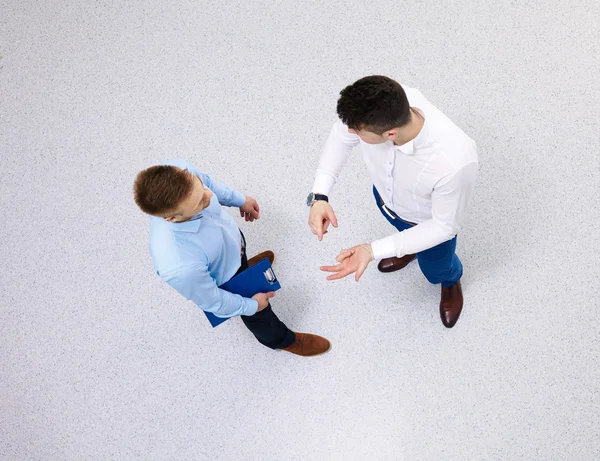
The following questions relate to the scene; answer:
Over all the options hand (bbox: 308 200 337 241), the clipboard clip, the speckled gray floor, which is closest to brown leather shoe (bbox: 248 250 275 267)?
the speckled gray floor

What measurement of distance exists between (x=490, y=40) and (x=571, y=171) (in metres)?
0.85

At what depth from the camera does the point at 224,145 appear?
112 inches

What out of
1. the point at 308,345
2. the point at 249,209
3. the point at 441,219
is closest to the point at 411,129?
the point at 441,219

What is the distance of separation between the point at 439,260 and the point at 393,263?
48 cm

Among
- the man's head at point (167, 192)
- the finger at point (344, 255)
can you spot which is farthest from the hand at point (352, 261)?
the man's head at point (167, 192)

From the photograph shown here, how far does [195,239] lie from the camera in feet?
5.48

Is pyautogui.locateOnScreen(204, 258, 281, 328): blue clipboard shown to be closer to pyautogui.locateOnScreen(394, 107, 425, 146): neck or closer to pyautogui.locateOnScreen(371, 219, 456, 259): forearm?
pyautogui.locateOnScreen(371, 219, 456, 259): forearm

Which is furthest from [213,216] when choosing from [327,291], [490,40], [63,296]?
[490,40]

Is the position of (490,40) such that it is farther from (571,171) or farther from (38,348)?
(38,348)

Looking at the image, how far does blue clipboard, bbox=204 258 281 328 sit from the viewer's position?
186 cm

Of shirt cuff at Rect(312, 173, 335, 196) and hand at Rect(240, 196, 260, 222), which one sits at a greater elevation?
shirt cuff at Rect(312, 173, 335, 196)

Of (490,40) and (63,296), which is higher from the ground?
(490,40)

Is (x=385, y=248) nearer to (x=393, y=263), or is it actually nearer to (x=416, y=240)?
(x=416, y=240)

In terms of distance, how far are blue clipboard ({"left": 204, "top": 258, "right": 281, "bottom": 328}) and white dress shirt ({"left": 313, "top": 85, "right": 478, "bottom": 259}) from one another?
43 centimetres
